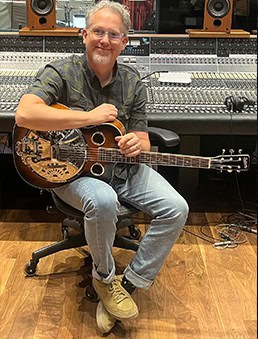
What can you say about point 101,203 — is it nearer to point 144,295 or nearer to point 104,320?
point 104,320

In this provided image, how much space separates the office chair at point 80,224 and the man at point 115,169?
0.17 feet

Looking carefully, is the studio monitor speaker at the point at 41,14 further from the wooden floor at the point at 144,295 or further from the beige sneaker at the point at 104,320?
the beige sneaker at the point at 104,320

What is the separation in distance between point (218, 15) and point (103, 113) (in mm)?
1299

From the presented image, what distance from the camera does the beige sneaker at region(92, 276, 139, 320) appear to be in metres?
2.27

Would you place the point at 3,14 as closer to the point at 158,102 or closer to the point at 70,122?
the point at 158,102

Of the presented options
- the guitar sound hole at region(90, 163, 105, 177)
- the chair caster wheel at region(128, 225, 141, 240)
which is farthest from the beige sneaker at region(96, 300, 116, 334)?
the chair caster wheel at region(128, 225, 141, 240)

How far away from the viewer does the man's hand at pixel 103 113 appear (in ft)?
7.27

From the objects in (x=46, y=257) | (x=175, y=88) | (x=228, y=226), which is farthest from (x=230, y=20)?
(x=46, y=257)

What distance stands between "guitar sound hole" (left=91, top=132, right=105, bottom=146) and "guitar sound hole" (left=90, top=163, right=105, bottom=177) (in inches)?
3.7

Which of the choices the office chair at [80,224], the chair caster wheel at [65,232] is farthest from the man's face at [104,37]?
the chair caster wheel at [65,232]

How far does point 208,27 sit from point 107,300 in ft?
5.52

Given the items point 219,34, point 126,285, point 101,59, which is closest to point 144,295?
point 126,285

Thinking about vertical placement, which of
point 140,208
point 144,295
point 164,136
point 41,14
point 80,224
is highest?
point 41,14

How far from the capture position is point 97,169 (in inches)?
93.0
